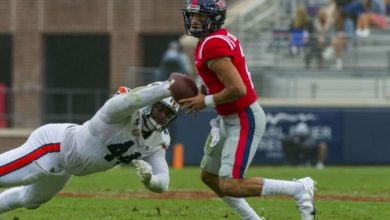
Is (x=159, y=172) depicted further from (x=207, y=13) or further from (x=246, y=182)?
(x=207, y=13)

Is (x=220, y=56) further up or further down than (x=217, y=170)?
further up

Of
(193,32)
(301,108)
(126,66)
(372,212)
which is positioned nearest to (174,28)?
(126,66)

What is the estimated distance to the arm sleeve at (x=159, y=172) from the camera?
8297 mm

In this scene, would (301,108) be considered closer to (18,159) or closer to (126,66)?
(126,66)

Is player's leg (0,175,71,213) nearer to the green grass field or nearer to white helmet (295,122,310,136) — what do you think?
the green grass field

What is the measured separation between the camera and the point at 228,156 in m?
8.48

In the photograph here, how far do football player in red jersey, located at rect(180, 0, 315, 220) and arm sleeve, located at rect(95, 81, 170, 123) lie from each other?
2.08 feet

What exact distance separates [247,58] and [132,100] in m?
15.9

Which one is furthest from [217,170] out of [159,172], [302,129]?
[302,129]

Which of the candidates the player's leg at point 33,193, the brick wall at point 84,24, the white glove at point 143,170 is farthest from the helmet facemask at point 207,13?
the brick wall at point 84,24

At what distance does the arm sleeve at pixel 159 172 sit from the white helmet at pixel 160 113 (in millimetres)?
Result: 408

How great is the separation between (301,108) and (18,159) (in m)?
14.2

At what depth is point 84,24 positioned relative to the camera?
27172 millimetres

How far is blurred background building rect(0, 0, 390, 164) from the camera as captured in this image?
2161 cm
